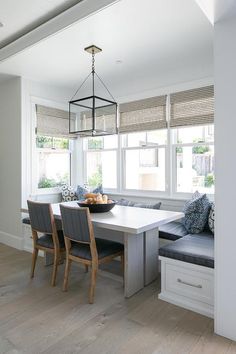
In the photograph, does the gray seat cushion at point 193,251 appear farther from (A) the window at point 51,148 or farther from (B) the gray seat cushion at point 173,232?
(A) the window at point 51,148

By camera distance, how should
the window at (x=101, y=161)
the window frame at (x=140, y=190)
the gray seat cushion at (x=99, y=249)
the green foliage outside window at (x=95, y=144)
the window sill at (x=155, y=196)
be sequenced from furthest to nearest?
the green foliage outside window at (x=95, y=144) < the window at (x=101, y=161) < the window frame at (x=140, y=190) < the window sill at (x=155, y=196) < the gray seat cushion at (x=99, y=249)

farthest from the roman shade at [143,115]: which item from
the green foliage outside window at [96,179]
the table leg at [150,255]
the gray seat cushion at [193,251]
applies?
the gray seat cushion at [193,251]

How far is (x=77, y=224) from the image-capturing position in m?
2.46

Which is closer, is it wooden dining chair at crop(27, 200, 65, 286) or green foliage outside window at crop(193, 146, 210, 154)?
wooden dining chair at crop(27, 200, 65, 286)

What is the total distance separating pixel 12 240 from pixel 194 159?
10.1 ft

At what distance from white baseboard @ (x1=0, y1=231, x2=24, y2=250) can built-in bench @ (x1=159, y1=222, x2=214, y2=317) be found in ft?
8.08

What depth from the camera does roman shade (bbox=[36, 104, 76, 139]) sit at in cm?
430

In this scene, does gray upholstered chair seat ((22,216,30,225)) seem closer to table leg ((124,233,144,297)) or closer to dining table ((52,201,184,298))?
dining table ((52,201,184,298))

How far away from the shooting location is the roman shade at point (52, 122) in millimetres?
4301

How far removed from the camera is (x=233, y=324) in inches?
74.2

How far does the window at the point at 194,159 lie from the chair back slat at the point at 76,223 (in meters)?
1.88


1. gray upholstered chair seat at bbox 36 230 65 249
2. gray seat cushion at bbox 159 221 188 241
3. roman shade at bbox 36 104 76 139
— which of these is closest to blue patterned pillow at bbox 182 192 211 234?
gray seat cushion at bbox 159 221 188 241

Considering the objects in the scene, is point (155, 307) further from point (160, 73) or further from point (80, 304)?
point (160, 73)

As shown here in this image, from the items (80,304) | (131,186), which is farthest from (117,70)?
(80,304)
